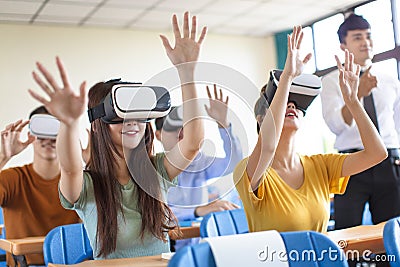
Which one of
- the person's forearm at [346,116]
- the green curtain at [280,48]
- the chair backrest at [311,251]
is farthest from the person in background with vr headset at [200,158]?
the green curtain at [280,48]

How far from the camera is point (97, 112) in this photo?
1795mm

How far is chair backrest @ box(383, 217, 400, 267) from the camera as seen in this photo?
145cm

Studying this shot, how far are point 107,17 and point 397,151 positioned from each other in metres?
3.65

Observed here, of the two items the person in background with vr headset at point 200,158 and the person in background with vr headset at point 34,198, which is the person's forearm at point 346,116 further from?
the person in background with vr headset at point 34,198

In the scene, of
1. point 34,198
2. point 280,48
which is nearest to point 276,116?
point 34,198

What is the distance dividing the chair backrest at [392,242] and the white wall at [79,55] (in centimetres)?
468

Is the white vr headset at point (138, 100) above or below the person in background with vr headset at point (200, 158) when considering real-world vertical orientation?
above

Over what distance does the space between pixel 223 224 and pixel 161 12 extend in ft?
12.1

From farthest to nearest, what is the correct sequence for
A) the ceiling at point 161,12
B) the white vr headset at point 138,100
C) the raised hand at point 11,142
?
the ceiling at point 161,12 < the raised hand at point 11,142 < the white vr headset at point 138,100

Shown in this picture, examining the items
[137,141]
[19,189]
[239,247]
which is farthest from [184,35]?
[19,189]

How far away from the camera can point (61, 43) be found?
232 inches

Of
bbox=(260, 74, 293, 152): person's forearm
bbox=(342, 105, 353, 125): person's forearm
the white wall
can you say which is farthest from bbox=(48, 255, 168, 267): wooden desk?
the white wall

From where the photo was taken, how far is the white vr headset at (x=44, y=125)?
8.92ft

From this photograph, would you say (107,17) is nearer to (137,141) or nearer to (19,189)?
(19,189)
